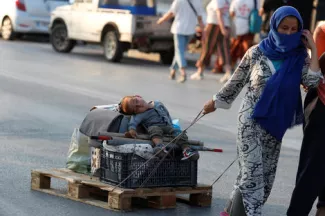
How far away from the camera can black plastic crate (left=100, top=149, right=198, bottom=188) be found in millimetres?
7625

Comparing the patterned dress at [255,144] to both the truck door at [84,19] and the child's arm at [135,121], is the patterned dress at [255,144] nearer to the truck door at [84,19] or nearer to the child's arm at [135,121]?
the child's arm at [135,121]

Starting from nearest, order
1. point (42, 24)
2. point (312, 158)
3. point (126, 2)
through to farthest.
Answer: point (312, 158), point (126, 2), point (42, 24)

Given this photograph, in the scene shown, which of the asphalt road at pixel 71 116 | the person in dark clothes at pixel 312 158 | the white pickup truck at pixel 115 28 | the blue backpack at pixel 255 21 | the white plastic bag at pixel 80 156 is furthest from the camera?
the white pickup truck at pixel 115 28

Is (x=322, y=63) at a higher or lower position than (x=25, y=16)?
higher

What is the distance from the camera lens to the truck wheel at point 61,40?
25.0 metres

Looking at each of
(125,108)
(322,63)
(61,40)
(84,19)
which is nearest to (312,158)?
(322,63)

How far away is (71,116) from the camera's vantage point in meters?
13.4

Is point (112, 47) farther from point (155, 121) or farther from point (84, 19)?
point (155, 121)

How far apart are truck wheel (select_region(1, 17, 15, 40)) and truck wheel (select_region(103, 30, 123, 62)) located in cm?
554

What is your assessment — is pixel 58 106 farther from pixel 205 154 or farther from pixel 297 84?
pixel 297 84

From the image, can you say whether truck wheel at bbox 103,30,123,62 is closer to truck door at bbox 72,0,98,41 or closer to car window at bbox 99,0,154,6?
truck door at bbox 72,0,98,41

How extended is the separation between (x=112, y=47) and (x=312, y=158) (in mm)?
16320

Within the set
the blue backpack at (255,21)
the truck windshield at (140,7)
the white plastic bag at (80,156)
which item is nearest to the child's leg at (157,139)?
the white plastic bag at (80,156)

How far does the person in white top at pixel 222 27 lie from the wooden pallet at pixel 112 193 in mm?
11365
